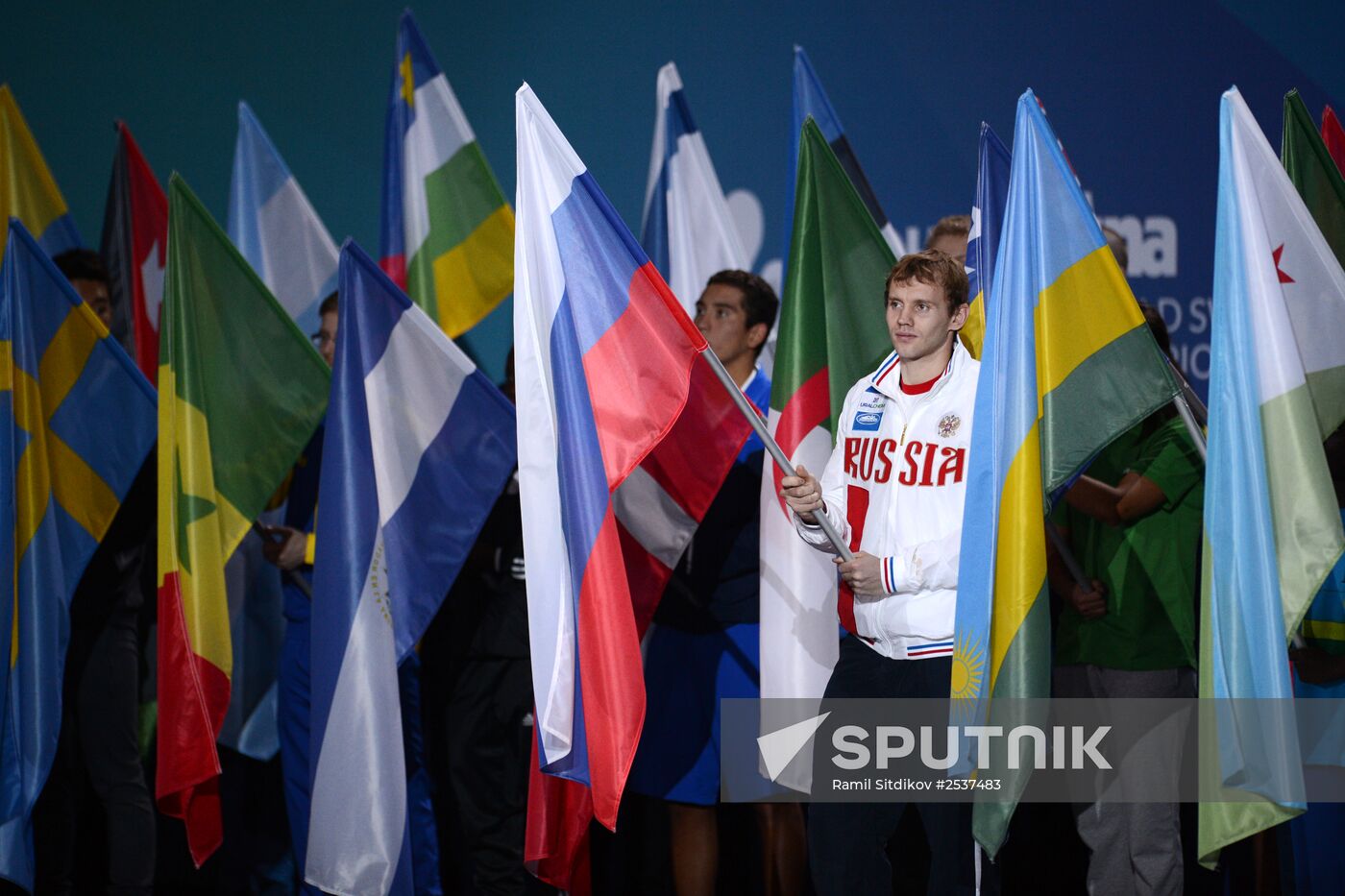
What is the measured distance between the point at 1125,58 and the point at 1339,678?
3078 mm

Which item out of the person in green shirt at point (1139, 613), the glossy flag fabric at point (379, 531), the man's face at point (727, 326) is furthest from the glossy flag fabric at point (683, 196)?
the person in green shirt at point (1139, 613)

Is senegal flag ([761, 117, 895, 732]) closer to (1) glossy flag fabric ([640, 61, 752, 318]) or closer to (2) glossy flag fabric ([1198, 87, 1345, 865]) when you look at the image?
(2) glossy flag fabric ([1198, 87, 1345, 865])

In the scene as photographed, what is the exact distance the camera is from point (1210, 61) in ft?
18.1

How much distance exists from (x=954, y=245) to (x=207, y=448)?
2.13 metres

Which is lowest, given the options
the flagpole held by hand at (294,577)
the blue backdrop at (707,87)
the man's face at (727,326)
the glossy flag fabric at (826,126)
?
the flagpole held by hand at (294,577)

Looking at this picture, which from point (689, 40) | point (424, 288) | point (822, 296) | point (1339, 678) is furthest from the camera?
point (689, 40)

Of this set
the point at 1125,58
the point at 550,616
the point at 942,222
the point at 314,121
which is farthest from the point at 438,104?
the point at 1125,58

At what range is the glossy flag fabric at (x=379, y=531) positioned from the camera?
10.9 feet

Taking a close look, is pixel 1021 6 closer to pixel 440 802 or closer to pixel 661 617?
pixel 661 617

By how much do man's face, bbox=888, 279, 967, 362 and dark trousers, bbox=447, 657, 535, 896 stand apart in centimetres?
147

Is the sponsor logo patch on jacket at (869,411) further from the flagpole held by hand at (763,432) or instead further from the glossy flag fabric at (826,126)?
the glossy flag fabric at (826,126)

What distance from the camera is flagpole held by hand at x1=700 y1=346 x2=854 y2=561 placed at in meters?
2.91

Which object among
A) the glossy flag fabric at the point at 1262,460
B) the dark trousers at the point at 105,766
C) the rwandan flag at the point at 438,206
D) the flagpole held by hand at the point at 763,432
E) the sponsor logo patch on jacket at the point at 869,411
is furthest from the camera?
the rwandan flag at the point at 438,206

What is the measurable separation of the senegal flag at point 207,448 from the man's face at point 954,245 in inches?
70.2
